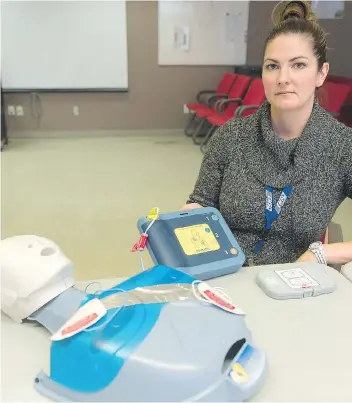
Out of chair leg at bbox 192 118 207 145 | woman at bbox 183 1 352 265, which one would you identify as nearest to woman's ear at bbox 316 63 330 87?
woman at bbox 183 1 352 265

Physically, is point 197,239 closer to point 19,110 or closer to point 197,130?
point 197,130

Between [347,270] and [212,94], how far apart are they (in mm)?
4632

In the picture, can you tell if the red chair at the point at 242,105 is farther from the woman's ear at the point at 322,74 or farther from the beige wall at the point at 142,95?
the woman's ear at the point at 322,74

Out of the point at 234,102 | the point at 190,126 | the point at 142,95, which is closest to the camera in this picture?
the point at 234,102

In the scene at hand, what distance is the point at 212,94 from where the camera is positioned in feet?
17.9

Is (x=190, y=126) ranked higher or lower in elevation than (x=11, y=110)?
lower

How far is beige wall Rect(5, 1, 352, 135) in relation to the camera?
17.8 feet

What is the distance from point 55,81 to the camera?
542cm

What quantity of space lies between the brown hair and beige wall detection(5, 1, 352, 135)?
4189mm

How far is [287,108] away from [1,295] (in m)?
0.88

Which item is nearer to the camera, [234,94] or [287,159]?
[287,159]

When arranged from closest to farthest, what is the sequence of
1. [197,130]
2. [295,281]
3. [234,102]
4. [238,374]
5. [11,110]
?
1. [238,374]
2. [295,281]
3. [234,102]
4. [11,110]
5. [197,130]

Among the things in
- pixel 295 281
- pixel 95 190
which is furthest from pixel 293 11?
pixel 95 190

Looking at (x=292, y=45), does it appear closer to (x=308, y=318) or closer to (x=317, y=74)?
(x=317, y=74)
